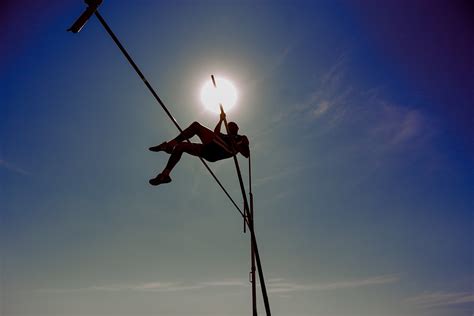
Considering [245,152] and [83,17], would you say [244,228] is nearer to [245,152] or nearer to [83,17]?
[245,152]

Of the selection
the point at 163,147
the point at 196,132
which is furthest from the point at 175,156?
the point at 196,132

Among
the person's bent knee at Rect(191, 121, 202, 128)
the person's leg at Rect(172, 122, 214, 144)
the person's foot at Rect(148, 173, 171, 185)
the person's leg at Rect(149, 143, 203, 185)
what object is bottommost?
the person's foot at Rect(148, 173, 171, 185)

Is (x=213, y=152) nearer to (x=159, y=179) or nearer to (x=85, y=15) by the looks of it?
(x=159, y=179)

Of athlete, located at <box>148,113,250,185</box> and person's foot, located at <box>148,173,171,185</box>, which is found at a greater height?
athlete, located at <box>148,113,250,185</box>

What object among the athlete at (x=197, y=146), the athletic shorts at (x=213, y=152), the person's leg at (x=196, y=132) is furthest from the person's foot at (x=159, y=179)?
the athletic shorts at (x=213, y=152)

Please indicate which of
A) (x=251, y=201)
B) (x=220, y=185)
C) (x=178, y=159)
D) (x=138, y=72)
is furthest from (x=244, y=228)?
(x=138, y=72)

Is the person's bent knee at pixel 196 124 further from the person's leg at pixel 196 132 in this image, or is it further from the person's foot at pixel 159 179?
the person's foot at pixel 159 179

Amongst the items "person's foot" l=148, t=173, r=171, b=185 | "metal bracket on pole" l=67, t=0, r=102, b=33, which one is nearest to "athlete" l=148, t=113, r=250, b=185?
"person's foot" l=148, t=173, r=171, b=185

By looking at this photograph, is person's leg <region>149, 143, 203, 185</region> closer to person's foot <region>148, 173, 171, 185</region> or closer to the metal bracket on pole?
person's foot <region>148, 173, 171, 185</region>

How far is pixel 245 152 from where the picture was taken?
8.30 m

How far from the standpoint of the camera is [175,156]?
7160 mm

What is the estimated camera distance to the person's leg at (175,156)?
22.7 ft

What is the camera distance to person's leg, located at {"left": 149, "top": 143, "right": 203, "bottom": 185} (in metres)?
6.93

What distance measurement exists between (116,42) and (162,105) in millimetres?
1292
